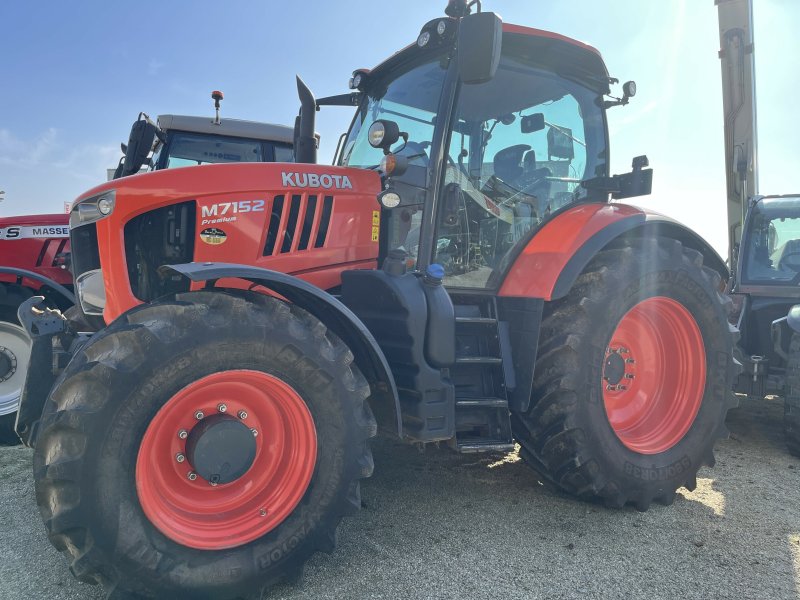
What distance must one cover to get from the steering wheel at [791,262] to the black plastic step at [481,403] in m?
4.03

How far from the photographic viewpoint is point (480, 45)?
266 centimetres

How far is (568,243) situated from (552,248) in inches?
3.5

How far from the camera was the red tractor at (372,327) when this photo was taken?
213 cm

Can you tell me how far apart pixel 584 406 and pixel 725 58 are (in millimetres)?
5355

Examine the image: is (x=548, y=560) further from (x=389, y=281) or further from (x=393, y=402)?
(x=389, y=281)

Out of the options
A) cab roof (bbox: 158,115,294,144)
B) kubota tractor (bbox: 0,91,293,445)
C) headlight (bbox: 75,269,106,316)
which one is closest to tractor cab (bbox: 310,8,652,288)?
headlight (bbox: 75,269,106,316)

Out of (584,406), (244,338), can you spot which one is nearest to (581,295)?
(584,406)

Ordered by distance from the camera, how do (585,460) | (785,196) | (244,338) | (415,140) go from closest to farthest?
(244,338) → (585,460) → (415,140) → (785,196)

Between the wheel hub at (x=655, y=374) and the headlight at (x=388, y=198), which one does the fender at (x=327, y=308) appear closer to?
the headlight at (x=388, y=198)

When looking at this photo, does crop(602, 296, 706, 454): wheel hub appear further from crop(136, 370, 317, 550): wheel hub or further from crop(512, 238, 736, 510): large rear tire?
crop(136, 370, 317, 550): wheel hub

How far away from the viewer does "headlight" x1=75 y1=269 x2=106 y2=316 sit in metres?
2.95

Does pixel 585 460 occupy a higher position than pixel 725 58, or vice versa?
pixel 725 58

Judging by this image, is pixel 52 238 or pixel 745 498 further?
pixel 52 238

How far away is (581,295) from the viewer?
318cm
